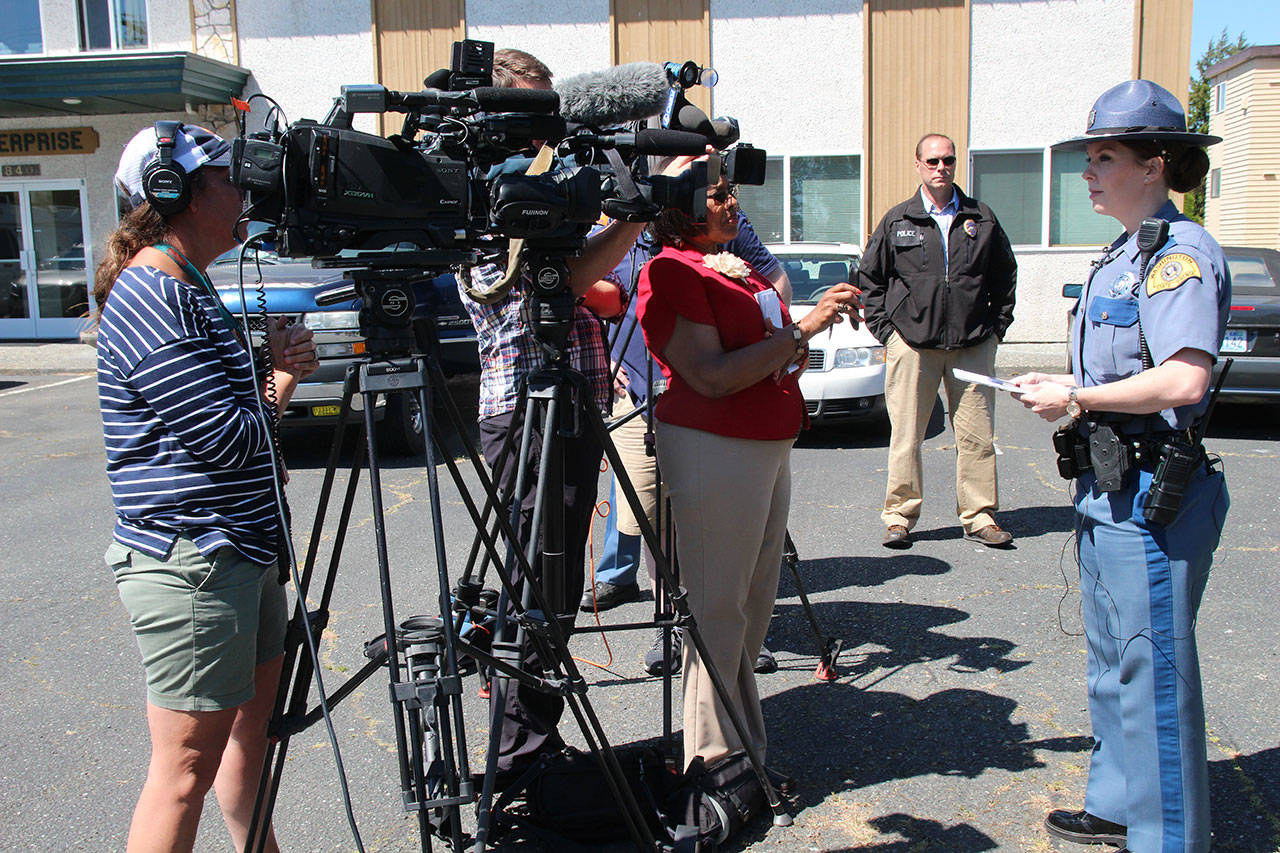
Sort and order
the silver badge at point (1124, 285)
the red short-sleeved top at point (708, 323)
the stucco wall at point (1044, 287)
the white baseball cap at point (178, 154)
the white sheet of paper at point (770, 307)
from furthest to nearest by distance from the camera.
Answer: the stucco wall at point (1044, 287) < the white sheet of paper at point (770, 307) < the red short-sleeved top at point (708, 323) < the silver badge at point (1124, 285) < the white baseball cap at point (178, 154)

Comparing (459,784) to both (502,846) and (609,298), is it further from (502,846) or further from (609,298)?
(609,298)

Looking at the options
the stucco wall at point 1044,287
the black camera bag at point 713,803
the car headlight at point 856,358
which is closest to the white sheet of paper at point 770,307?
the black camera bag at point 713,803

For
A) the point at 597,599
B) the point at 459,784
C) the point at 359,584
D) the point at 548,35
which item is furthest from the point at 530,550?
the point at 548,35

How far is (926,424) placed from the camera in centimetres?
602

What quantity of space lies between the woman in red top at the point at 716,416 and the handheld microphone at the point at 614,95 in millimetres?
441

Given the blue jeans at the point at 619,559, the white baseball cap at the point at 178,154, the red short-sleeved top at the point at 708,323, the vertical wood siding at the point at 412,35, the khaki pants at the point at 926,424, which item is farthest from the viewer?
the vertical wood siding at the point at 412,35

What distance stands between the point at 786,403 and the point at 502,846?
59.9 inches

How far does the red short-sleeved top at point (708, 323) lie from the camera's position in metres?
2.88

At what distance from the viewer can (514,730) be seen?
123 inches

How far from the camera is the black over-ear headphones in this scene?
7.07 ft

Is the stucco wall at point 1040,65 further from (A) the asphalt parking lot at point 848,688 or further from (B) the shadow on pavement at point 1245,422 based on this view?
(A) the asphalt parking lot at point 848,688

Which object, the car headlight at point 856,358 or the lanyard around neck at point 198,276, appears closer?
the lanyard around neck at point 198,276

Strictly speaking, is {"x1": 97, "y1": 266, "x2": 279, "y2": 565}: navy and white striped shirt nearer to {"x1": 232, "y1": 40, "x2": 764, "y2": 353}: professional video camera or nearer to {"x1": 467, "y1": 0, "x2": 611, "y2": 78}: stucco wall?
{"x1": 232, "y1": 40, "x2": 764, "y2": 353}: professional video camera

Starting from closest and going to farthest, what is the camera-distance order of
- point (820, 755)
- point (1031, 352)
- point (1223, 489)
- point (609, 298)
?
point (1223, 489), point (820, 755), point (609, 298), point (1031, 352)
